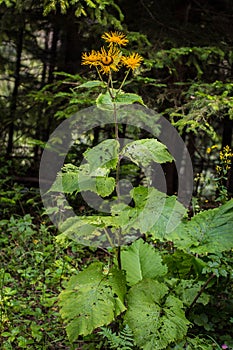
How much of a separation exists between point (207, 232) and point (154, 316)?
0.66 metres

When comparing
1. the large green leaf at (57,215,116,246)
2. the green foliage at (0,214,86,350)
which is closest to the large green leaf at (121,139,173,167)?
the large green leaf at (57,215,116,246)

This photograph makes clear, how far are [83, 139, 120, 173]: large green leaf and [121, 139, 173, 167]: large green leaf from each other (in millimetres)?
67

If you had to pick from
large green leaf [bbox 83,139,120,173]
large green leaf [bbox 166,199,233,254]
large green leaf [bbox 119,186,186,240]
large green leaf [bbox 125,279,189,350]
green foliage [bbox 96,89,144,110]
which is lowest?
large green leaf [bbox 125,279,189,350]

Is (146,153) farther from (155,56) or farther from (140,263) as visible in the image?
(155,56)

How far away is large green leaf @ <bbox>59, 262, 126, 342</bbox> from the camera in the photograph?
2334mm

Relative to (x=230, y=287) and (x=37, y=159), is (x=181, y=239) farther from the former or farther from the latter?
(x=37, y=159)

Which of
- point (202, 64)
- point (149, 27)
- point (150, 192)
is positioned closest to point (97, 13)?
point (149, 27)

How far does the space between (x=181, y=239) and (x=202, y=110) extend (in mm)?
1707

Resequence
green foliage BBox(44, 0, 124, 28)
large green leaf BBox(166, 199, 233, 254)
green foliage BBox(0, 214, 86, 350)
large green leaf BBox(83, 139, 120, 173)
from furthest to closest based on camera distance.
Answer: green foliage BBox(44, 0, 124, 28) → green foliage BBox(0, 214, 86, 350) → large green leaf BBox(166, 199, 233, 254) → large green leaf BBox(83, 139, 120, 173)

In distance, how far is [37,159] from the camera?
6.71m

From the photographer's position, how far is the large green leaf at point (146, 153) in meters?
2.39

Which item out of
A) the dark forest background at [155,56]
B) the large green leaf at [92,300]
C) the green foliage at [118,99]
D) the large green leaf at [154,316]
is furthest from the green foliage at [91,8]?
the large green leaf at [154,316]

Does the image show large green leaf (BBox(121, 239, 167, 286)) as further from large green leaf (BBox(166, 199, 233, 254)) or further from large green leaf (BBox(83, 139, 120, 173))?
large green leaf (BBox(83, 139, 120, 173))

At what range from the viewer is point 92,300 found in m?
2.40
